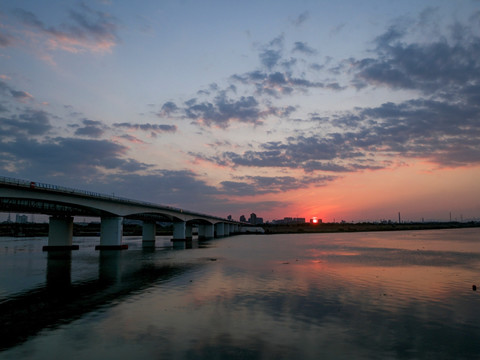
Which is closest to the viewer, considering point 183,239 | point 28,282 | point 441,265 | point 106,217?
point 28,282

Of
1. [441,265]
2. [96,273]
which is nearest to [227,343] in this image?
[96,273]

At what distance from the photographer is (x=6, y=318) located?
59.9 ft

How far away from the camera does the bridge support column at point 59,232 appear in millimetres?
71875

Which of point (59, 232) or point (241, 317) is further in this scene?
point (59, 232)

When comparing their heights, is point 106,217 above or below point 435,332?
above

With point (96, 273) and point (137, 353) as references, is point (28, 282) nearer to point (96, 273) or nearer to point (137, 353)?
point (96, 273)

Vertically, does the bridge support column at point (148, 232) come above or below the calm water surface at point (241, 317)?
above

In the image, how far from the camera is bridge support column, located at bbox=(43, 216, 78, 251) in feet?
236

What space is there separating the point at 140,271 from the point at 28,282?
36.9 ft

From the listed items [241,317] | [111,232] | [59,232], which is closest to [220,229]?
[111,232]

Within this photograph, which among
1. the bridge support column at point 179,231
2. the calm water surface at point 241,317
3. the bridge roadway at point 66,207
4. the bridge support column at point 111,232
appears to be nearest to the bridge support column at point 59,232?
the bridge roadway at point 66,207

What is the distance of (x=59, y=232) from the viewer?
2869 inches

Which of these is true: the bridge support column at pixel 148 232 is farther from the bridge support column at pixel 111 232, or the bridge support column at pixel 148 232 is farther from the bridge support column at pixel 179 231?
the bridge support column at pixel 111 232

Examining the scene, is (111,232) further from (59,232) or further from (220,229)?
(220,229)
